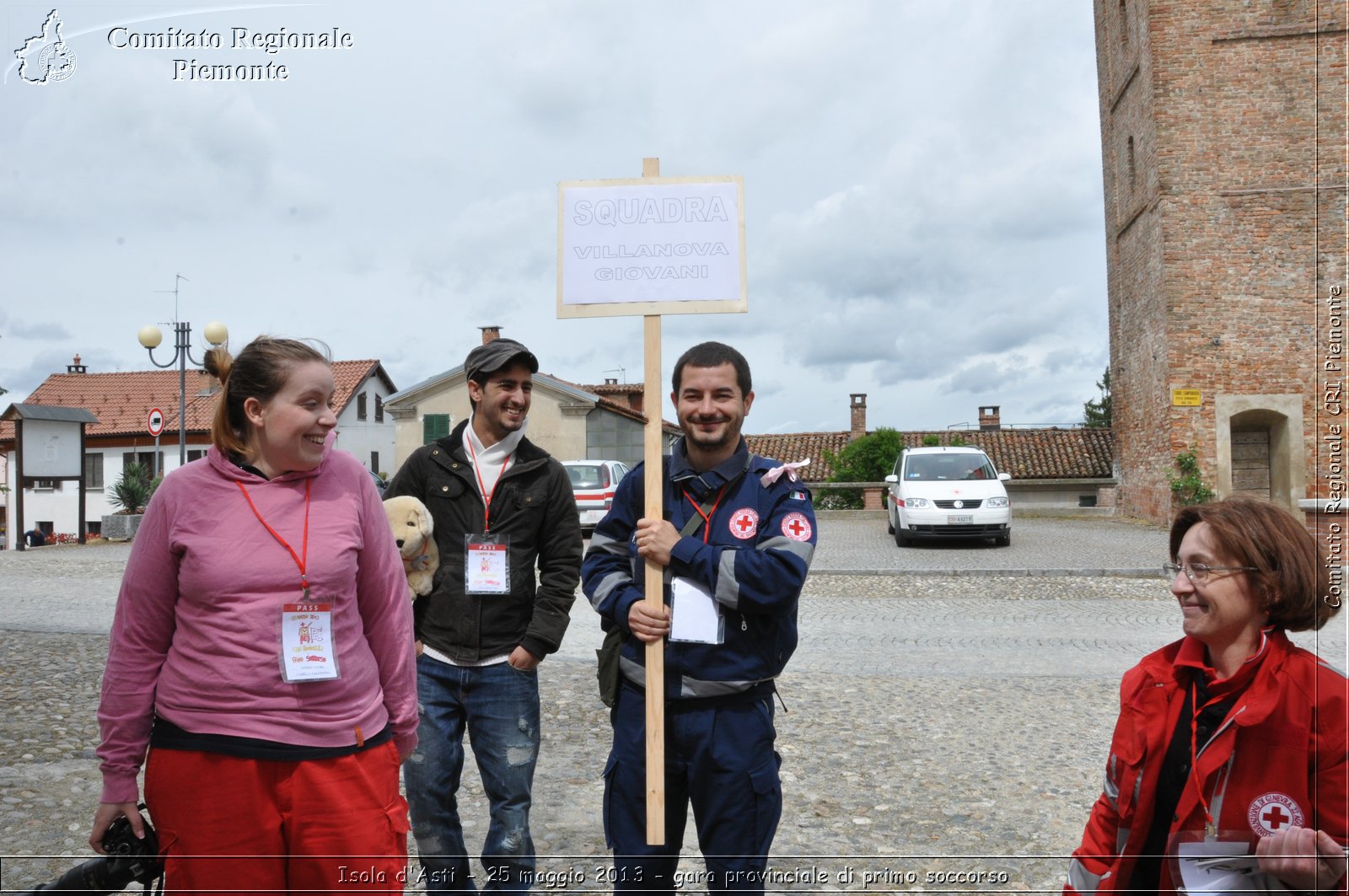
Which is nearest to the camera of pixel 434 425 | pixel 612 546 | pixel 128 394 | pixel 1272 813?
pixel 1272 813

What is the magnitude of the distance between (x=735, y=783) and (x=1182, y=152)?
23.3 metres

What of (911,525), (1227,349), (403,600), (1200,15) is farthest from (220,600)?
(1200,15)

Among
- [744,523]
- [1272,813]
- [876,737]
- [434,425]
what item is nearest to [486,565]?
[744,523]

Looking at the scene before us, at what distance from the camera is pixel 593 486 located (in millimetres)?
22156

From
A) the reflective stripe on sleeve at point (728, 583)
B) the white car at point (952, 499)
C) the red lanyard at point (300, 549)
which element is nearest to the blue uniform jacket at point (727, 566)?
the reflective stripe on sleeve at point (728, 583)

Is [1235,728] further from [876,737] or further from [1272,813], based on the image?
[876,737]

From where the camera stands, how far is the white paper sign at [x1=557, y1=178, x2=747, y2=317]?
3.27m

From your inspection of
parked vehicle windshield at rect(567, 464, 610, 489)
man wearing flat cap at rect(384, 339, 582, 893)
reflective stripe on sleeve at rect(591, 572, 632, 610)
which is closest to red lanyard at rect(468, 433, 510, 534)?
man wearing flat cap at rect(384, 339, 582, 893)

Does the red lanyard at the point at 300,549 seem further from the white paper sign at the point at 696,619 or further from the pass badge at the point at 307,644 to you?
the white paper sign at the point at 696,619

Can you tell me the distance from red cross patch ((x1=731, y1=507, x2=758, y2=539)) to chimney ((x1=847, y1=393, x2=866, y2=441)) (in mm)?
45001

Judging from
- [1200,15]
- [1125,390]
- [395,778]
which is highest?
[1200,15]

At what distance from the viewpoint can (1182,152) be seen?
71.9 feet

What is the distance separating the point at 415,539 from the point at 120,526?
2470cm

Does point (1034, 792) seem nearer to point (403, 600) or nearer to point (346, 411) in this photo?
point (403, 600)
